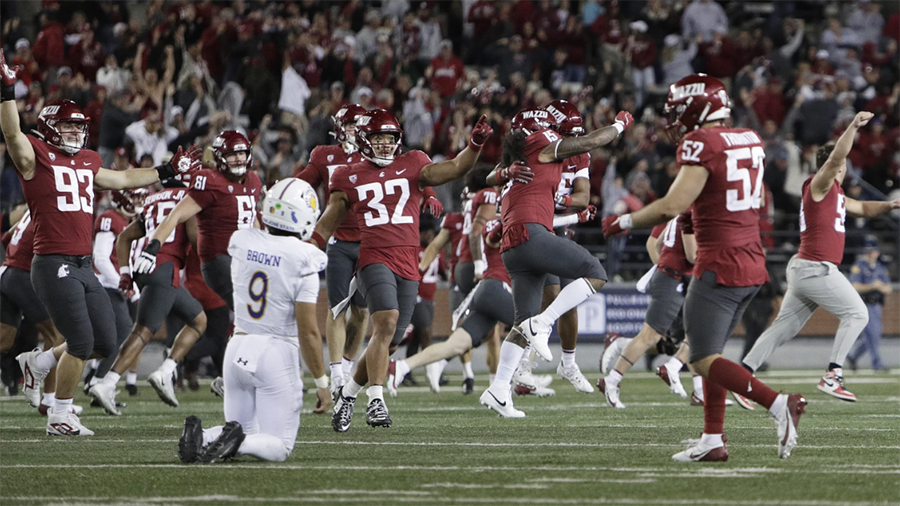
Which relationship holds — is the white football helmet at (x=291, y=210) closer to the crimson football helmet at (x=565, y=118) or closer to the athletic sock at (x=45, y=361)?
the crimson football helmet at (x=565, y=118)

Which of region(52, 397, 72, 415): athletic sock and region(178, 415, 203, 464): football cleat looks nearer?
region(178, 415, 203, 464): football cleat

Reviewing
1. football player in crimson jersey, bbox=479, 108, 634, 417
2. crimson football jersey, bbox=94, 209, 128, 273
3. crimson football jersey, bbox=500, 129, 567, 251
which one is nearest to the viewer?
football player in crimson jersey, bbox=479, 108, 634, 417

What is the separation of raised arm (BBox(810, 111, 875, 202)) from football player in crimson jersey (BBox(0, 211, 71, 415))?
608 centimetres

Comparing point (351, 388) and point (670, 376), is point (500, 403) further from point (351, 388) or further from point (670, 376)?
point (670, 376)

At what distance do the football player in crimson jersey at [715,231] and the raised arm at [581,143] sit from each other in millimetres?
2247

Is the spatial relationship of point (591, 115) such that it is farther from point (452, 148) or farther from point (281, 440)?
point (281, 440)

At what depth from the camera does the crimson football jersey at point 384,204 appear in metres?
8.91

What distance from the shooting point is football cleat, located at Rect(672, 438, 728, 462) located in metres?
6.58

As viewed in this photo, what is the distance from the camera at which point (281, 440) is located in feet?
22.0

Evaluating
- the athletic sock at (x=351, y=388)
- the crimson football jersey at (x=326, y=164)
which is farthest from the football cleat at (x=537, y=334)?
the crimson football jersey at (x=326, y=164)

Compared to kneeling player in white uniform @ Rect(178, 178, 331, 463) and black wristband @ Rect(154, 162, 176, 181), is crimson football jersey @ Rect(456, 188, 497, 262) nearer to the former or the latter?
black wristband @ Rect(154, 162, 176, 181)

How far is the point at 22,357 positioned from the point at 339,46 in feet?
37.1

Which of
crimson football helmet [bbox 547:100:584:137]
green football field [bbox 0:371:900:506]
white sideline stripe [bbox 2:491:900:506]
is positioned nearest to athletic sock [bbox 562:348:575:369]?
green football field [bbox 0:371:900:506]

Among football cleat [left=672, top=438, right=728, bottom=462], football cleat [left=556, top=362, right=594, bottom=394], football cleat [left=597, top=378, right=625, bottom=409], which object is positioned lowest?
football cleat [left=597, top=378, right=625, bottom=409]
